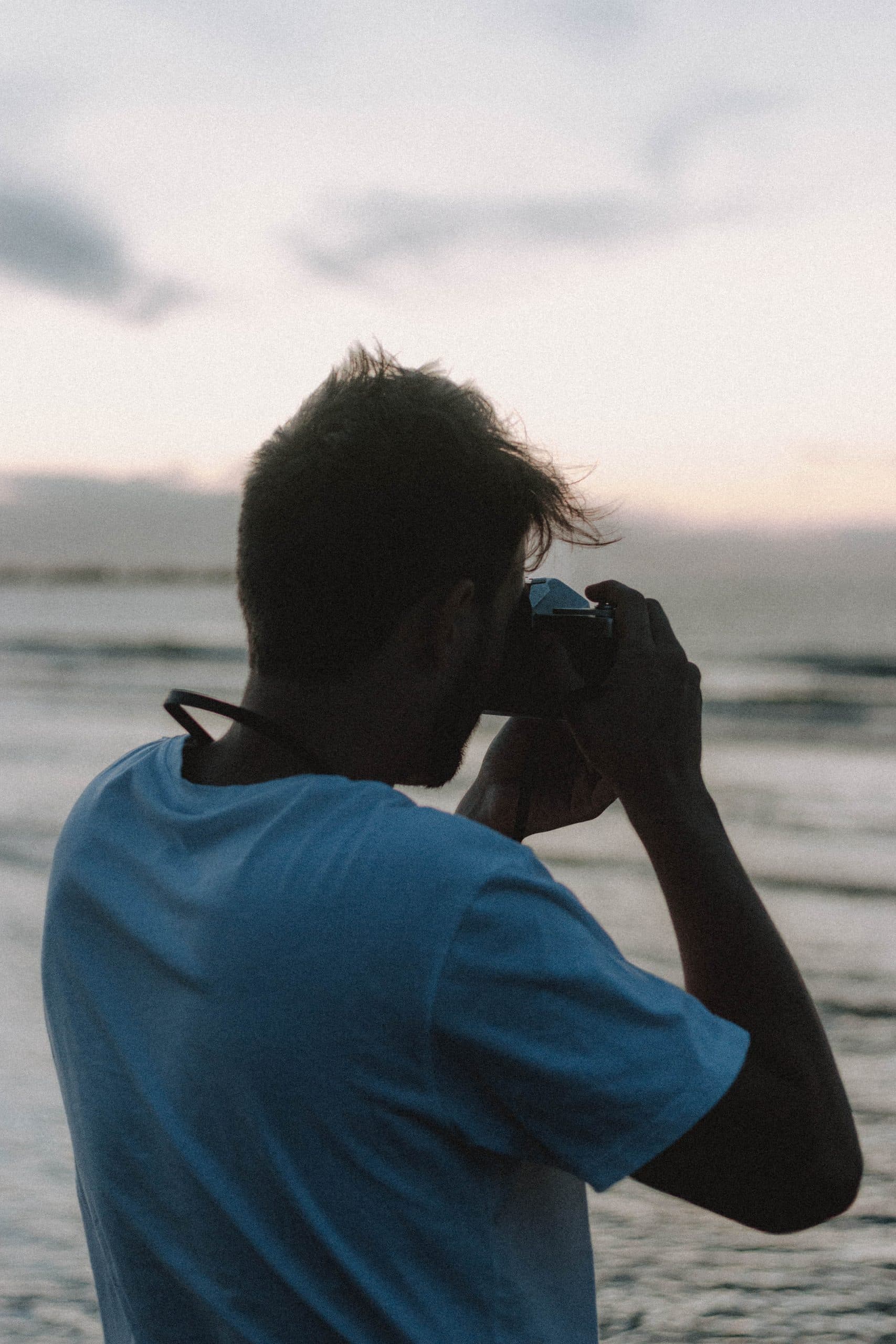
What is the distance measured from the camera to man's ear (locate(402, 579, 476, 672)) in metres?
1.22

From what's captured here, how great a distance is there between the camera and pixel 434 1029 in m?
0.97

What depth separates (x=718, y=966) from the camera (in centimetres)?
122

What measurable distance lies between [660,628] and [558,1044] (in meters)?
0.62

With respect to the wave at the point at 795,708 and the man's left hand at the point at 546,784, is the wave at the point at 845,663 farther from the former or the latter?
the man's left hand at the point at 546,784

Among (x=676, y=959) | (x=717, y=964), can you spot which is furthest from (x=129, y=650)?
(x=717, y=964)

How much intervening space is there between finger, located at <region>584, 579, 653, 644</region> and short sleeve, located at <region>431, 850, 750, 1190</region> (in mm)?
473

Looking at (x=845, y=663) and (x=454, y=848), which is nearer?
(x=454, y=848)

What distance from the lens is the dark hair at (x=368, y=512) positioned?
1179mm

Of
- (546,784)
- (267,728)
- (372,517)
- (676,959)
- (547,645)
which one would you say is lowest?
(676,959)

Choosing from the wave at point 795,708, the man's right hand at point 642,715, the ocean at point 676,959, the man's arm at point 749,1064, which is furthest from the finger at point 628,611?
the wave at point 795,708

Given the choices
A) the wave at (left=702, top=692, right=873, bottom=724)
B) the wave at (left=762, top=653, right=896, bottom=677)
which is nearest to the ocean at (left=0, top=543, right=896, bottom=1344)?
the wave at (left=702, top=692, right=873, bottom=724)

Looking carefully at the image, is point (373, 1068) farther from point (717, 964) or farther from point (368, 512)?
point (368, 512)

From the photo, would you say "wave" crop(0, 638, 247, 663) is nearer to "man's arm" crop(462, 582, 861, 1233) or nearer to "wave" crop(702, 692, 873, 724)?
"wave" crop(702, 692, 873, 724)

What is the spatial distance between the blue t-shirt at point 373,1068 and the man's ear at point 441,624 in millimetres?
230
